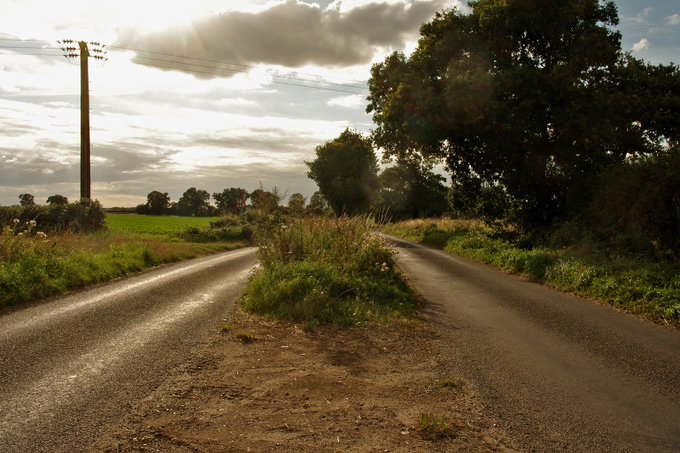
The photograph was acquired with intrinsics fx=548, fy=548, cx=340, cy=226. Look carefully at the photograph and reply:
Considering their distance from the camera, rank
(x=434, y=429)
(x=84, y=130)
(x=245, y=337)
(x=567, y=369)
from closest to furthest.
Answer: (x=434, y=429) → (x=567, y=369) → (x=245, y=337) → (x=84, y=130)

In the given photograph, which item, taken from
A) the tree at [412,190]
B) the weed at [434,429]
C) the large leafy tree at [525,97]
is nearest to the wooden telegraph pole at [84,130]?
the large leafy tree at [525,97]

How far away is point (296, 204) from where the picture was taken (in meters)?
14.8

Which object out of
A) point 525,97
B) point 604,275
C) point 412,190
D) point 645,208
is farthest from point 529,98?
point 412,190

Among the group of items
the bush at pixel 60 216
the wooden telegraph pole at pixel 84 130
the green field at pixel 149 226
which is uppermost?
the wooden telegraph pole at pixel 84 130

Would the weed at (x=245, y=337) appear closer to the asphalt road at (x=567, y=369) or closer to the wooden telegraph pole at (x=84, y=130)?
the asphalt road at (x=567, y=369)

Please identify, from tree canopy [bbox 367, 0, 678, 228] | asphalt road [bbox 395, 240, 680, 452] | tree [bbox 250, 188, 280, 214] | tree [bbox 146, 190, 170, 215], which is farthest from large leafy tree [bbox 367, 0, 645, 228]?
tree [bbox 146, 190, 170, 215]

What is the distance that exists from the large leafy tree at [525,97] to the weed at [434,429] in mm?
16318

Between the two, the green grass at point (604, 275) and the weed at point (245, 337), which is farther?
the green grass at point (604, 275)

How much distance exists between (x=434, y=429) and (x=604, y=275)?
933 centimetres

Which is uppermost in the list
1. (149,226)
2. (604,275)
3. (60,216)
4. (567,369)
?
(60,216)

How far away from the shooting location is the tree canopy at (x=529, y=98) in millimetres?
19641

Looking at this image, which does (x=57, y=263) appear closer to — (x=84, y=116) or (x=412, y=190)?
(x=84, y=116)

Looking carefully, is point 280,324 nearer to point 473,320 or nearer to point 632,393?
point 473,320

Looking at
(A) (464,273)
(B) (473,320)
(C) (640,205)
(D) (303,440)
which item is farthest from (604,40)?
(D) (303,440)
